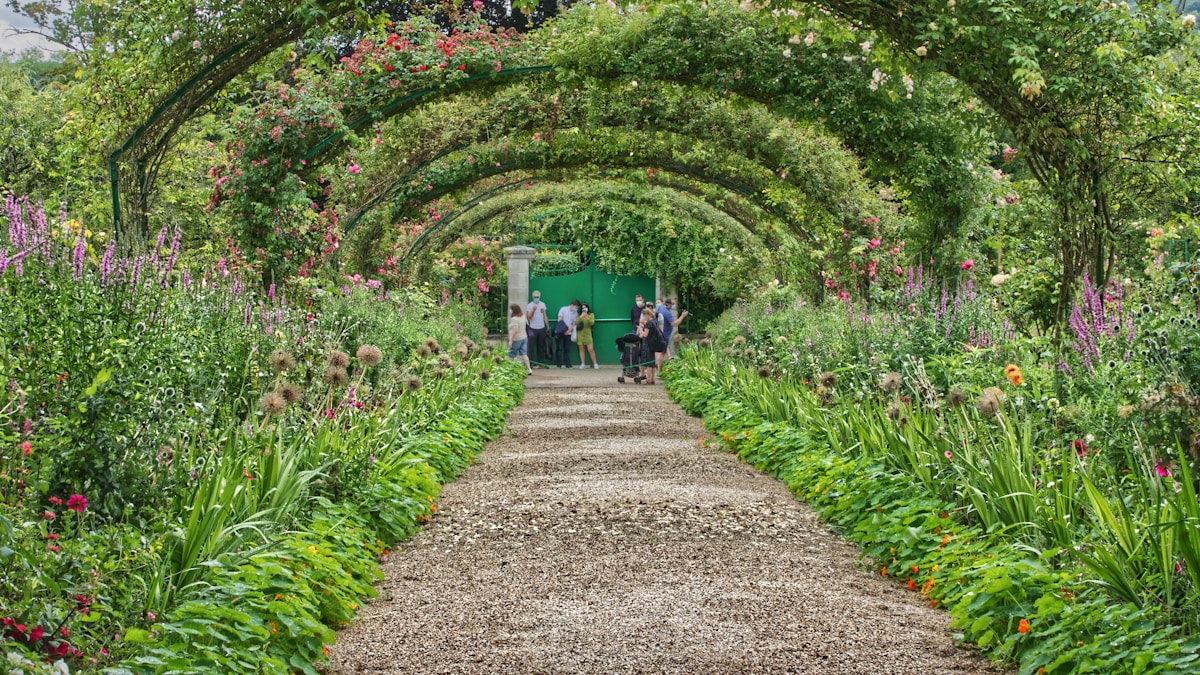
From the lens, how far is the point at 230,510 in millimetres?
3463

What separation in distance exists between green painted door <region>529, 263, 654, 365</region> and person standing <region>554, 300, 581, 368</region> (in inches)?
47.7

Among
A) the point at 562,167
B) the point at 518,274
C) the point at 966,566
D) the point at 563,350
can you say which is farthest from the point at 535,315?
the point at 966,566

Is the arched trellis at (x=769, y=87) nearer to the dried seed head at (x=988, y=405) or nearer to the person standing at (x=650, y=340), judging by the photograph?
the person standing at (x=650, y=340)

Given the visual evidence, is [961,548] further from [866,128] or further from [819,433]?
[866,128]

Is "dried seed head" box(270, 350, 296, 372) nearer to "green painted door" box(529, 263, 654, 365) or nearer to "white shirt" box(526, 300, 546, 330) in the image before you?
"white shirt" box(526, 300, 546, 330)

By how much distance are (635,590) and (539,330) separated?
50.6ft

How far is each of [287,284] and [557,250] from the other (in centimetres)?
1213

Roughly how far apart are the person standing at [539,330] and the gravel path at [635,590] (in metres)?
12.1

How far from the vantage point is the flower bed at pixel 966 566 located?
2725mm

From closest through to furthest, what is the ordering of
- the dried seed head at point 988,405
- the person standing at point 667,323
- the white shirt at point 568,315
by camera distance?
the dried seed head at point 988,405
the person standing at point 667,323
the white shirt at point 568,315

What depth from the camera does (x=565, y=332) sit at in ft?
62.6

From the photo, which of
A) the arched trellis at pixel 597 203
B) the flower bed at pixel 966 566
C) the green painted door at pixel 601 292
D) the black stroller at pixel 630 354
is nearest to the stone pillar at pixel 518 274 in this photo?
the arched trellis at pixel 597 203

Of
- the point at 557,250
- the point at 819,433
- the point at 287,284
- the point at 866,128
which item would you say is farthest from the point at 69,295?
the point at 557,250

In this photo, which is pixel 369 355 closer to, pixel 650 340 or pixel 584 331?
pixel 650 340
